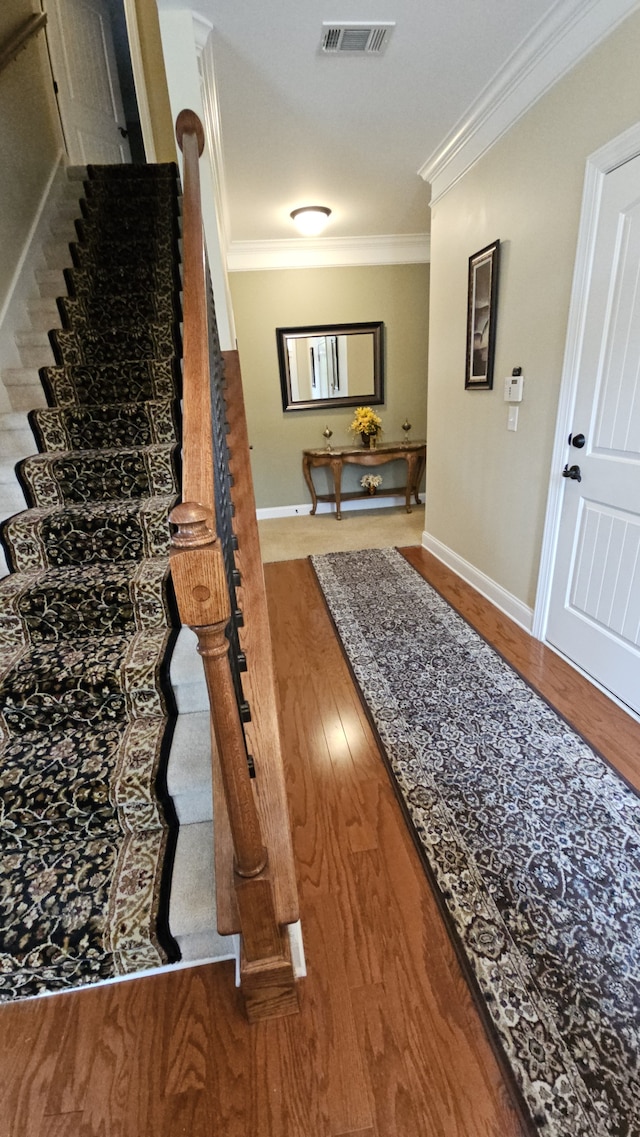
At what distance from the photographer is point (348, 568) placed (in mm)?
3535

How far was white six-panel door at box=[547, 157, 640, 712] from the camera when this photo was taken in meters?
1.69

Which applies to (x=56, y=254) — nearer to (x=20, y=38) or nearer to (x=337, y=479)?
(x=20, y=38)

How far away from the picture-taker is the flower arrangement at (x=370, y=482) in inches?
200

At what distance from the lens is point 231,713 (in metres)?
0.76

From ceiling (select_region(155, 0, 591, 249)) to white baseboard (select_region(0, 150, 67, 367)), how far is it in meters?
1.12

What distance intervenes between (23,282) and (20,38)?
4.83ft

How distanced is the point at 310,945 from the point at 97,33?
6.21 metres

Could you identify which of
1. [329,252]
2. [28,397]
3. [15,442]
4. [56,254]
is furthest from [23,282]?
[329,252]

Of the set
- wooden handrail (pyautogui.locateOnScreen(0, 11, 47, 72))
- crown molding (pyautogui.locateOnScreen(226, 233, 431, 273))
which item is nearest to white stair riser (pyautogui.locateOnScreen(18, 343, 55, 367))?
wooden handrail (pyautogui.locateOnScreen(0, 11, 47, 72))

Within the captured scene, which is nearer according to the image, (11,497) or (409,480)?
(11,497)

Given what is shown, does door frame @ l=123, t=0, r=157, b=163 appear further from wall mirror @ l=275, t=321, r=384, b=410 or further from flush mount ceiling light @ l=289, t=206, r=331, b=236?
wall mirror @ l=275, t=321, r=384, b=410

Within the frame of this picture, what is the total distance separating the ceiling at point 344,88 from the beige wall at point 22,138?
3.71 feet

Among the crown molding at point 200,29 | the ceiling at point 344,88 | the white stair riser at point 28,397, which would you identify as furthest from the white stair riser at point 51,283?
the crown molding at point 200,29

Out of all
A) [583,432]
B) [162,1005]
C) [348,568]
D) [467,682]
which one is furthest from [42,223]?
[162,1005]
